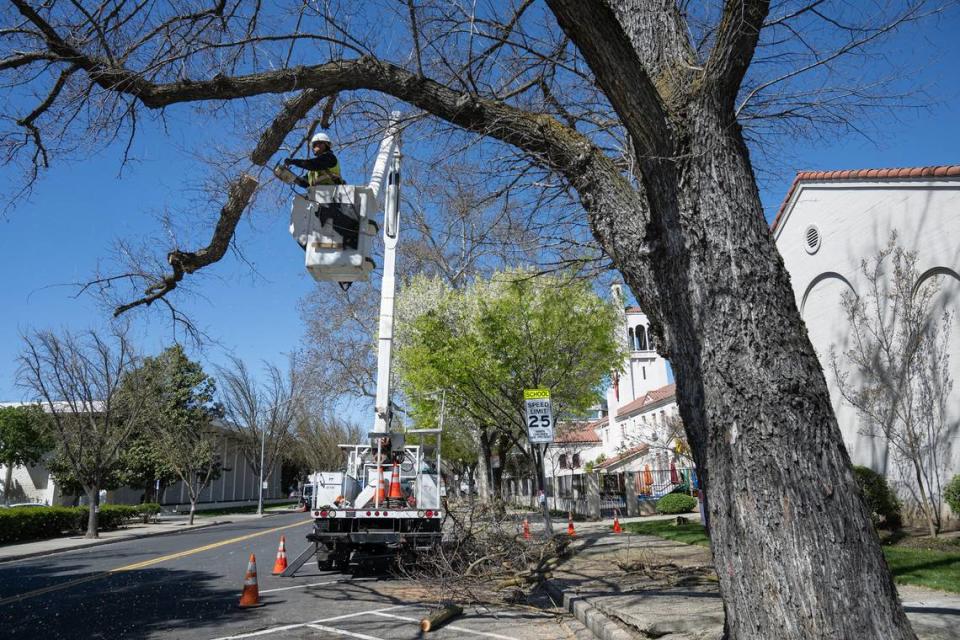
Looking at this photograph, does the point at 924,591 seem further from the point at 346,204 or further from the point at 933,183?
the point at 933,183

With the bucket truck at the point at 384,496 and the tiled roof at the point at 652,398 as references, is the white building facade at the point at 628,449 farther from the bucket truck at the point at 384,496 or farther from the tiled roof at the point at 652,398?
the bucket truck at the point at 384,496

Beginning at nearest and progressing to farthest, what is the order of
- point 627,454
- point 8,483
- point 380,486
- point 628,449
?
point 380,486 < point 8,483 < point 627,454 < point 628,449

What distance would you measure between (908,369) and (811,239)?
189 inches

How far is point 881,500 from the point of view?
40.2 feet

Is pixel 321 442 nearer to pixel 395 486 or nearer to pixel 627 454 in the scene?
pixel 627 454

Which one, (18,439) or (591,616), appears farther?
(18,439)

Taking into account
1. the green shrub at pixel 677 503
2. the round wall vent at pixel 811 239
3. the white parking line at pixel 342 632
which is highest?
the round wall vent at pixel 811 239

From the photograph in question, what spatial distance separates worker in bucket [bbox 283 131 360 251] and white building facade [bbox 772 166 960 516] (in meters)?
11.2

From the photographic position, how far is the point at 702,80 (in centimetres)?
351

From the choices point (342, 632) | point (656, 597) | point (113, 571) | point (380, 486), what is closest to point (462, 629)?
point (342, 632)

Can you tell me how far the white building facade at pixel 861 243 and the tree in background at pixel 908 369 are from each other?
14cm

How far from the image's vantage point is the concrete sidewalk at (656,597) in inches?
212

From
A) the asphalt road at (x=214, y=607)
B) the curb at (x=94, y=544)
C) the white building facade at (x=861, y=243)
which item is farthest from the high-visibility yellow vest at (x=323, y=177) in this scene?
the curb at (x=94, y=544)

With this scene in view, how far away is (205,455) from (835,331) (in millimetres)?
29751
